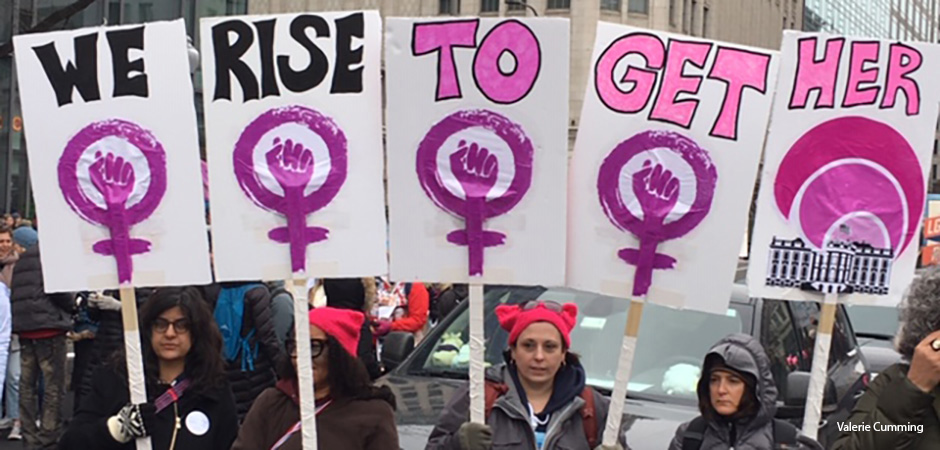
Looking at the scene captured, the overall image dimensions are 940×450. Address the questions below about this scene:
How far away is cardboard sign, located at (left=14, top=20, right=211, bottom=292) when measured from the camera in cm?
468

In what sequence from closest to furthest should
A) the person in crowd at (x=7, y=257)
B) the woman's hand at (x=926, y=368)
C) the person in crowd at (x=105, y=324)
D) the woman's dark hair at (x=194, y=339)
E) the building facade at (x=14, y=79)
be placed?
1. the woman's hand at (x=926, y=368)
2. the woman's dark hair at (x=194, y=339)
3. the person in crowd at (x=105, y=324)
4. the person in crowd at (x=7, y=257)
5. the building facade at (x=14, y=79)

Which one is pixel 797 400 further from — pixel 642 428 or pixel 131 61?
pixel 131 61

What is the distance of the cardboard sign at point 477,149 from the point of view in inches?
180

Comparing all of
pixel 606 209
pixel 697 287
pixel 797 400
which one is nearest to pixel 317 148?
pixel 606 209

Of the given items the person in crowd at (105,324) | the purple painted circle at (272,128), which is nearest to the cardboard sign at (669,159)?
the purple painted circle at (272,128)

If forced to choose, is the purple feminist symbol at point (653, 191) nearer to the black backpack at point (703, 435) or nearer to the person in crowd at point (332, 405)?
the black backpack at point (703, 435)

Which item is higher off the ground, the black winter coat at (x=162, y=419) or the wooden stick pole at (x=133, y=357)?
the wooden stick pole at (x=133, y=357)

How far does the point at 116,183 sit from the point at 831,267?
264cm

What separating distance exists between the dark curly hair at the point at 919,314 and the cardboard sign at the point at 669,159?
1005mm

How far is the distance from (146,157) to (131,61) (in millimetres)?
343

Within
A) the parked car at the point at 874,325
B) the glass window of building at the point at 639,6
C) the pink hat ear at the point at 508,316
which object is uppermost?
the glass window of building at the point at 639,6

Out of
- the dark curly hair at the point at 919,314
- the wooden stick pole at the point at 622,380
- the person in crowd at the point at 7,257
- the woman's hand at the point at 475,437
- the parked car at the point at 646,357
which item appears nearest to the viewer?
the dark curly hair at the point at 919,314

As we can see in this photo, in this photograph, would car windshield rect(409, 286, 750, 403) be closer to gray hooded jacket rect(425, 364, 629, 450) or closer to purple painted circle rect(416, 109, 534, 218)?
gray hooded jacket rect(425, 364, 629, 450)

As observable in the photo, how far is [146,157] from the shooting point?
472 cm
